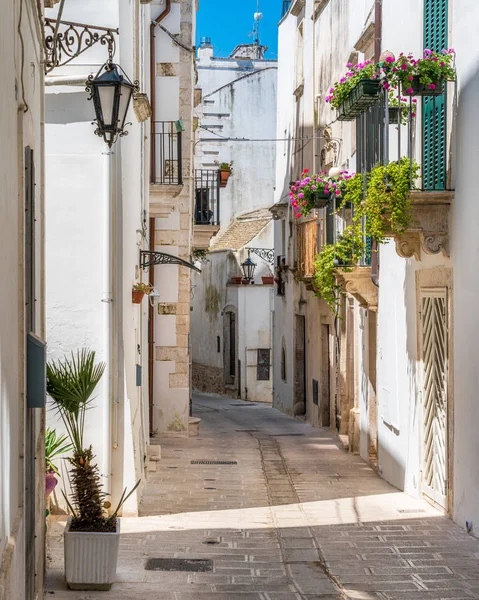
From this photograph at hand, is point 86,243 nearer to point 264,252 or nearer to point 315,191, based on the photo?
point 315,191

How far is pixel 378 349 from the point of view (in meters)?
15.7

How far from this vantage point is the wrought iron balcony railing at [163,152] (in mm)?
19611

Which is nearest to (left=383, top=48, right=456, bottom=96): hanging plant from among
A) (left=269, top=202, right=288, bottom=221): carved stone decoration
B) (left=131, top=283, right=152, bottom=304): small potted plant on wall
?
(left=131, top=283, right=152, bottom=304): small potted plant on wall

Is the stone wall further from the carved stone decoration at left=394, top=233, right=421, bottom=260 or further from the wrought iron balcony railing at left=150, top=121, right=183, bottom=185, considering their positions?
the carved stone decoration at left=394, top=233, right=421, bottom=260

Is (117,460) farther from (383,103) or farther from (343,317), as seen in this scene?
(343,317)

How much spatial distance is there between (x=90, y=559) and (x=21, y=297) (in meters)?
3.02

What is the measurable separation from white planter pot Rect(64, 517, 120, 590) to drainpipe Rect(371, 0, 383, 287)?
339 inches

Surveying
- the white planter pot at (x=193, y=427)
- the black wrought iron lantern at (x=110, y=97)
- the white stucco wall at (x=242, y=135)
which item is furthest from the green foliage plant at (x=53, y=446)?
the white stucco wall at (x=242, y=135)

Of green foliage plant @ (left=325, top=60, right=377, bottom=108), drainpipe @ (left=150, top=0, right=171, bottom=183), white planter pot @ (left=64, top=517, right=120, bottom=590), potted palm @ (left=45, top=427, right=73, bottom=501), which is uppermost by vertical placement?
drainpipe @ (left=150, top=0, right=171, bottom=183)

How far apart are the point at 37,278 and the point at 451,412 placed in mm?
5487

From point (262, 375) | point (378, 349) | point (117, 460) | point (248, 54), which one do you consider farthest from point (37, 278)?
point (248, 54)

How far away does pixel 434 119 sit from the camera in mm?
11984

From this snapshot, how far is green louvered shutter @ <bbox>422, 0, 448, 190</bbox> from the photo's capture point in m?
11.6

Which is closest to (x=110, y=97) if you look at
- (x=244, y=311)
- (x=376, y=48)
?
(x=376, y=48)
